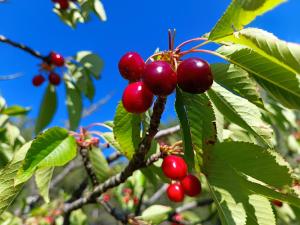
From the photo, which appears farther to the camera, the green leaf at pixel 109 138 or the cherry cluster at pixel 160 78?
the green leaf at pixel 109 138

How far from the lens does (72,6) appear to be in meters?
4.58

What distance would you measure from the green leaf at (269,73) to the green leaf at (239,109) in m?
0.12

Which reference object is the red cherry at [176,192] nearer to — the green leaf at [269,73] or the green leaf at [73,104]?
the green leaf at [269,73]

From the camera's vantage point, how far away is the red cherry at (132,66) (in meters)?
1.47

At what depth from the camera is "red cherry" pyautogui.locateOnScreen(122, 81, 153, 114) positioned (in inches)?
56.6

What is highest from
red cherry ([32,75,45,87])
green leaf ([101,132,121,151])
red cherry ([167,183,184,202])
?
red cherry ([32,75,45,87])

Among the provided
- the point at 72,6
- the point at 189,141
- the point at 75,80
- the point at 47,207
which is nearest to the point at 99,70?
the point at 75,80

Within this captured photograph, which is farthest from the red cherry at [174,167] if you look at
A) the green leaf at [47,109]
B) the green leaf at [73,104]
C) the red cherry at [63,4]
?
the red cherry at [63,4]

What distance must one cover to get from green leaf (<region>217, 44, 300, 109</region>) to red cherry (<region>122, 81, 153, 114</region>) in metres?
0.31

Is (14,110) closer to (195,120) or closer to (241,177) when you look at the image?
(195,120)

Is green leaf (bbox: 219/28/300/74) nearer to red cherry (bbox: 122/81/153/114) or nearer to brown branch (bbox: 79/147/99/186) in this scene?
red cherry (bbox: 122/81/153/114)

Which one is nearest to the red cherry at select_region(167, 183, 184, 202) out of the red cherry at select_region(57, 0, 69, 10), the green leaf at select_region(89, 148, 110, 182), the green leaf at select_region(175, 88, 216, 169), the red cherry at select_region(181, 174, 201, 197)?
the red cherry at select_region(181, 174, 201, 197)

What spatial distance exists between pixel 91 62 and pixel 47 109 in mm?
659

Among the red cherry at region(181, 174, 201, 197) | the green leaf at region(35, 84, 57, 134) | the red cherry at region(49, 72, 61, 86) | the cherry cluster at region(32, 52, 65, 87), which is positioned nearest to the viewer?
the red cherry at region(181, 174, 201, 197)
